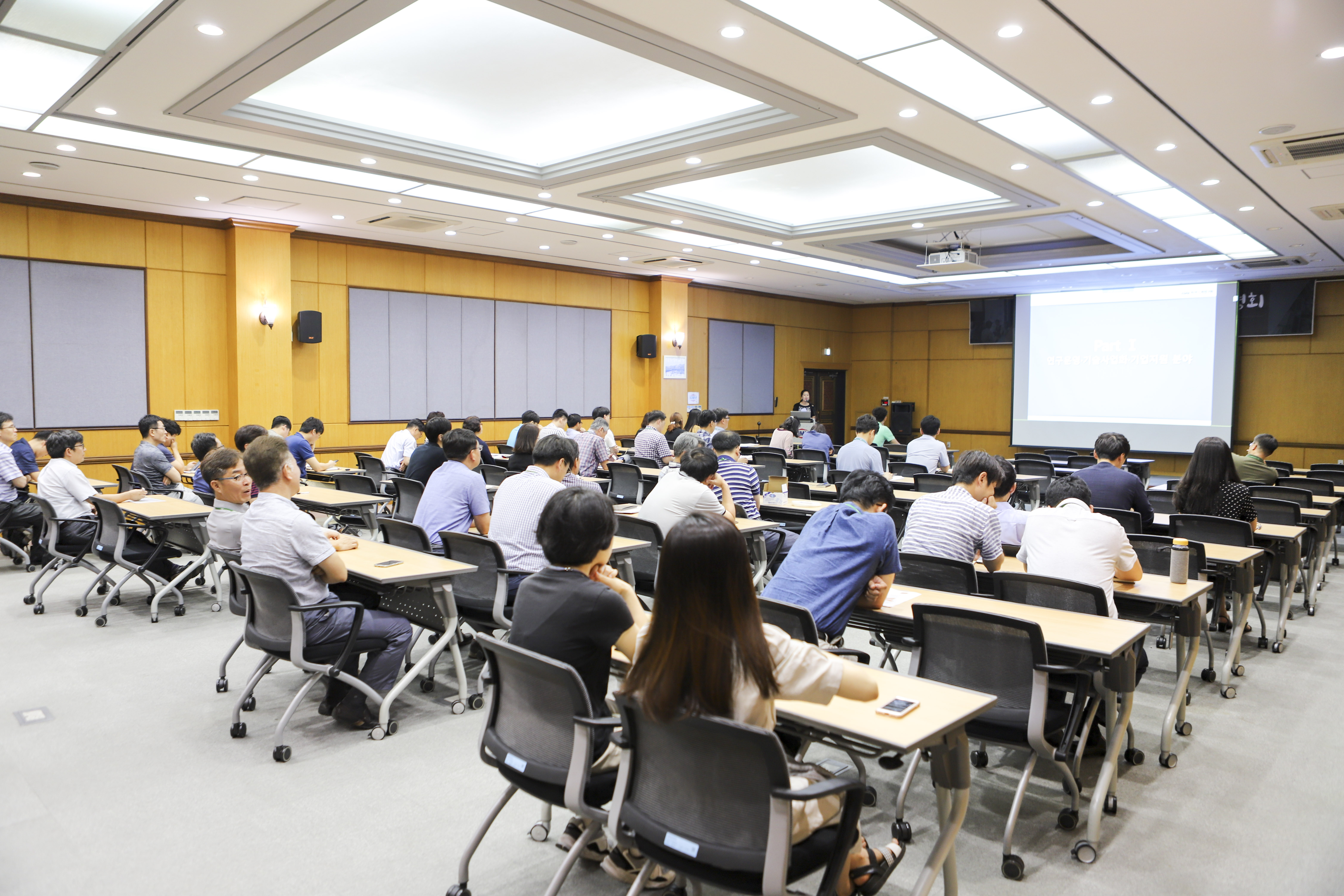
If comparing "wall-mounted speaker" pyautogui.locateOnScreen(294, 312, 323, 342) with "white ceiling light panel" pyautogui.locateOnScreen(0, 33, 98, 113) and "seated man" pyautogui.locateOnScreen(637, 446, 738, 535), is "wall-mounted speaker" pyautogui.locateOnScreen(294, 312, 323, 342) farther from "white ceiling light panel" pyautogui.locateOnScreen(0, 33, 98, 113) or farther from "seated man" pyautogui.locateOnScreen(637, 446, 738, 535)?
"seated man" pyautogui.locateOnScreen(637, 446, 738, 535)

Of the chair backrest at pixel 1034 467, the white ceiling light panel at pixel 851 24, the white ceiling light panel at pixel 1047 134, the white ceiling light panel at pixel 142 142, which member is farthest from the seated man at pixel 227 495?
the chair backrest at pixel 1034 467

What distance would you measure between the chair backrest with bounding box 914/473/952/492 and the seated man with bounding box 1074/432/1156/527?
170cm

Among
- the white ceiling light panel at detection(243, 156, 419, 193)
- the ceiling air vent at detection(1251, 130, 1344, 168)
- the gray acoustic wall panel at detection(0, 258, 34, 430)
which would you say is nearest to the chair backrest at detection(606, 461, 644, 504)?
the white ceiling light panel at detection(243, 156, 419, 193)

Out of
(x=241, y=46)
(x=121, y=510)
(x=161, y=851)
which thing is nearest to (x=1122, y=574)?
(x=161, y=851)

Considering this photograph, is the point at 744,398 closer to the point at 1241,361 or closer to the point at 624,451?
the point at 624,451

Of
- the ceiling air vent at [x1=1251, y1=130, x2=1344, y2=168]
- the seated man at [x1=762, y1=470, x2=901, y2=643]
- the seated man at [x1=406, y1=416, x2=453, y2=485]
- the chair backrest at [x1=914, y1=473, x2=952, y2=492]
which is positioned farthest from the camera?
the chair backrest at [x1=914, y1=473, x2=952, y2=492]

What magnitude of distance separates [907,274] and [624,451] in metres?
5.86

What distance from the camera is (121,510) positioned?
561cm

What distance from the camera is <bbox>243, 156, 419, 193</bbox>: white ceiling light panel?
7332mm

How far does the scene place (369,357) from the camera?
11.3m

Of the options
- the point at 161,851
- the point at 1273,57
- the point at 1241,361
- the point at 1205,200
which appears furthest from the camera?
the point at 1241,361

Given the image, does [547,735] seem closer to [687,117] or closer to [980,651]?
[980,651]

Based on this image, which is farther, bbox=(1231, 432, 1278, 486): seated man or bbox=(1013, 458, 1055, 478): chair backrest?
bbox=(1013, 458, 1055, 478): chair backrest

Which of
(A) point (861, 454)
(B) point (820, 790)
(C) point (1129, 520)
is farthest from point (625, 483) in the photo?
(B) point (820, 790)
